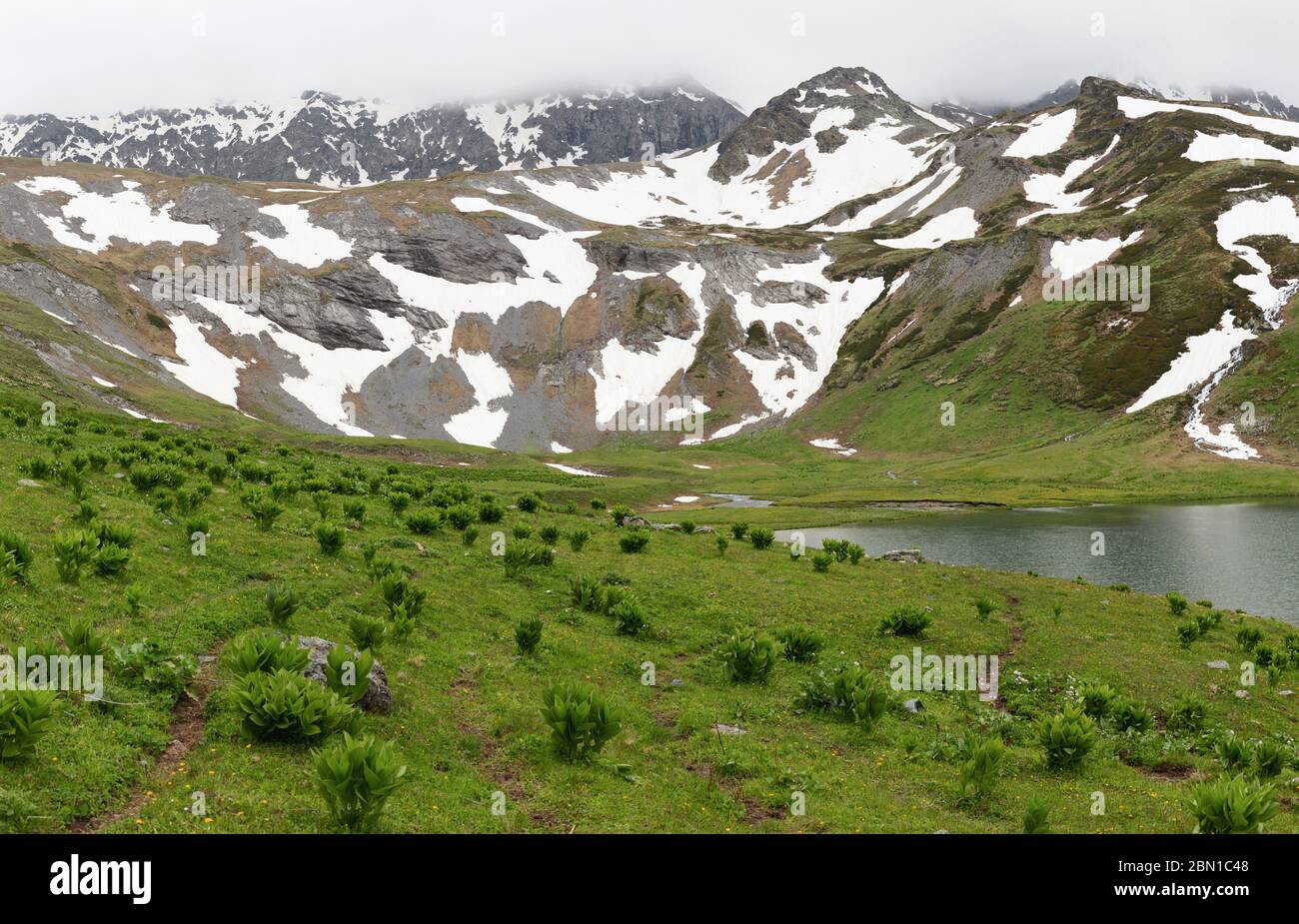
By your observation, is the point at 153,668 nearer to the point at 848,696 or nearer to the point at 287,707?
the point at 287,707

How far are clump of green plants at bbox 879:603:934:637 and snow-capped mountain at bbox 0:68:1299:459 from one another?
114750mm

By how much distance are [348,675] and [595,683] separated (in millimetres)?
5786

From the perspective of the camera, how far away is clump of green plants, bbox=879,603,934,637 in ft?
73.2

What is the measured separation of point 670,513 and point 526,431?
7876cm

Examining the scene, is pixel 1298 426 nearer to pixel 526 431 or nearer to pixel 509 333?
pixel 526 431

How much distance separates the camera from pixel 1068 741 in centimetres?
1356

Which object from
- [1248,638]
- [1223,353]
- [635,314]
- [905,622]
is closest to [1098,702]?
[905,622]

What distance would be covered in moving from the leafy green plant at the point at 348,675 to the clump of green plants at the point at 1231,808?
11889mm

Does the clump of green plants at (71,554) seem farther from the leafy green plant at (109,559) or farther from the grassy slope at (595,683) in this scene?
the grassy slope at (595,683)

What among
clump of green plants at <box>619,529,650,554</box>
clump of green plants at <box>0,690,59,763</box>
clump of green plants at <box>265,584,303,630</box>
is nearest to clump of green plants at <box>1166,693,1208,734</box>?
clump of green plants at <box>619,529,650,554</box>

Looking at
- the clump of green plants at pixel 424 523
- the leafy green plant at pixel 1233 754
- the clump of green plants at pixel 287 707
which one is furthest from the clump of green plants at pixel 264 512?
the leafy green plant at pixel 1233 754

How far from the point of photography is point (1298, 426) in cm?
10938

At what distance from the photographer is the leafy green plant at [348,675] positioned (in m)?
11.4
